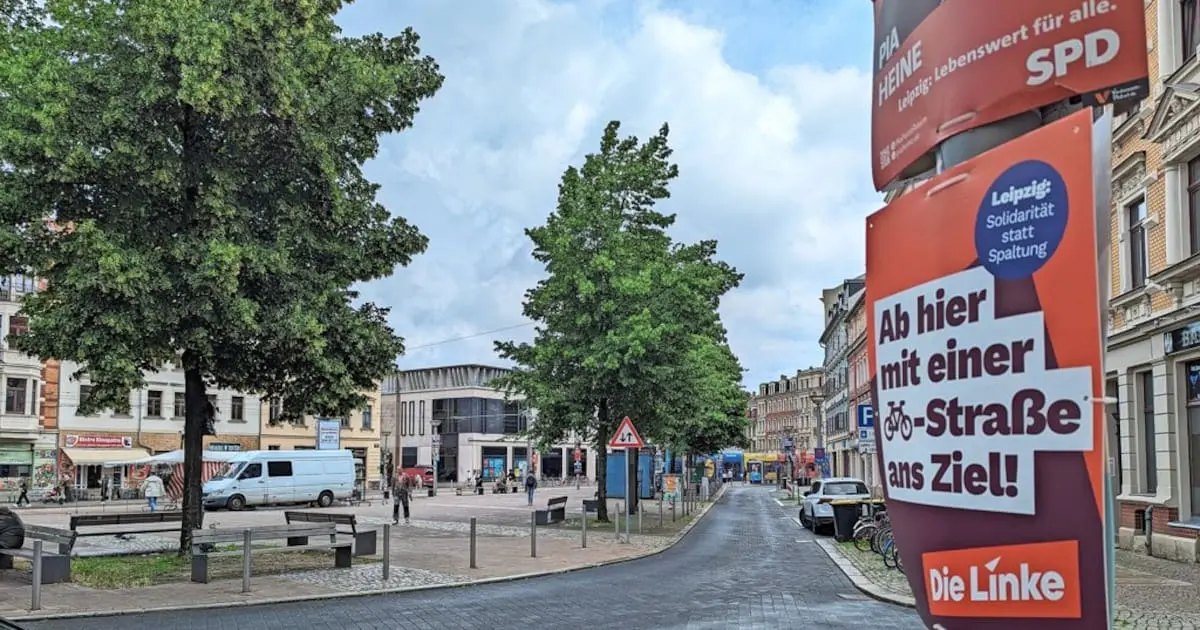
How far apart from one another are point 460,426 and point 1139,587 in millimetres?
89629

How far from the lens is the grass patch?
15047 mm

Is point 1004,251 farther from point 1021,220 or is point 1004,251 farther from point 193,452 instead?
point 193,452

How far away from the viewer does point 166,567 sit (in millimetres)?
16625

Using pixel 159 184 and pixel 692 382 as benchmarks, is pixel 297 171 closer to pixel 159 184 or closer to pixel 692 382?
pixel 159 184

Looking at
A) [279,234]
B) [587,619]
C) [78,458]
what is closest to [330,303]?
[279,234]

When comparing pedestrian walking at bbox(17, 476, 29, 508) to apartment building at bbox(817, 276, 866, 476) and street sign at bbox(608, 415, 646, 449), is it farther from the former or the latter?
apartment building at bbox(817, 276, 866, 476)

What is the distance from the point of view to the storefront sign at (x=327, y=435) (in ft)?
154

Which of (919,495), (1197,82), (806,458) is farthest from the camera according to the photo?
(806,458)

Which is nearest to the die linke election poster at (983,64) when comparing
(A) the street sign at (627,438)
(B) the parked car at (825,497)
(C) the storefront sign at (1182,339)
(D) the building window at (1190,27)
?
(C) the storefront sign at (1182,339)

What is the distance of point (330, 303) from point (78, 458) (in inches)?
1781

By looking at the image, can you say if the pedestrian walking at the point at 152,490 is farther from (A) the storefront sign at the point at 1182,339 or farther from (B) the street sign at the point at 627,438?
(A) the storefront sign at the point at 1182,339

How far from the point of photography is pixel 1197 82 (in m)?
17.1

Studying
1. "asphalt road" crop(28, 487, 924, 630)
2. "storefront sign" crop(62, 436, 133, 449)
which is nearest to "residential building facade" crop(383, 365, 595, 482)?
"storefront sign" crop(62, 436, 133, 449)

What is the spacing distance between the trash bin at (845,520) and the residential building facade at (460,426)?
72.3 metres
